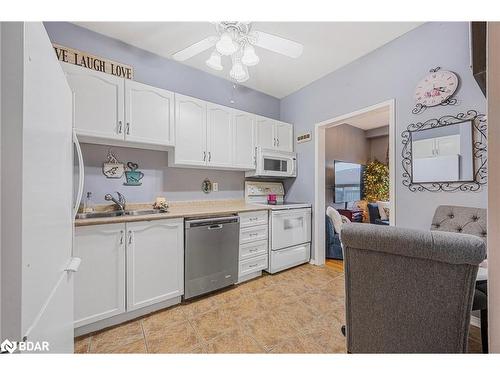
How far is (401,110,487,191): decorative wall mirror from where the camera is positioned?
1.66 metres

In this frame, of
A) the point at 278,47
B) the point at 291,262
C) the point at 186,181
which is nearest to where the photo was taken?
the point at 278,47

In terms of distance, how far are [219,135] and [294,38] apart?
4.27ft

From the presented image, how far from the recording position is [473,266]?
793mm

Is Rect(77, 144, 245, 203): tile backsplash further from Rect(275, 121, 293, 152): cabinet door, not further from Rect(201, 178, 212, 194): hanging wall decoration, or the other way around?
Rect(275, 121, 293, 152): cabinet door

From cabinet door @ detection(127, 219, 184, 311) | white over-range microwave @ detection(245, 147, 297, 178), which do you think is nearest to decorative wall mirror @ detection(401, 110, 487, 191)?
white over-range microwave @ detection(245, 147, 297, 178)

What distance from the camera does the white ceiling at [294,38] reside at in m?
2.00

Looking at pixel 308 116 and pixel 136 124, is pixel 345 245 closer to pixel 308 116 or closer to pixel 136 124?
pixel 136 124

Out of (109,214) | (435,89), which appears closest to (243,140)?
(109,214)

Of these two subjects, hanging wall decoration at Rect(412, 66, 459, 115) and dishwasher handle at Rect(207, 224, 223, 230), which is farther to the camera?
dishwasher handle at Rect(207, 224, 223, 230)

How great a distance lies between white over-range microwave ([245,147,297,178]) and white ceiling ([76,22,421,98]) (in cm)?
109

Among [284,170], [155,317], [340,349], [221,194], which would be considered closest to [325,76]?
[284,170]

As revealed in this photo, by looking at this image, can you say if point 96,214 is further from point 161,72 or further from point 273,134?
point 273,134

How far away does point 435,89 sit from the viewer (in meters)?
1.88
